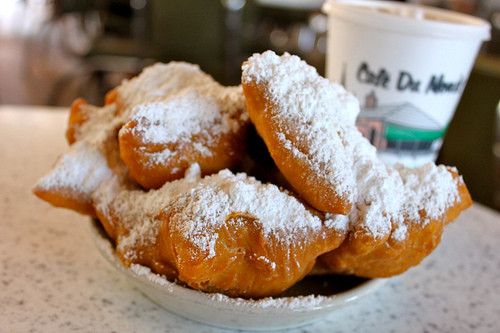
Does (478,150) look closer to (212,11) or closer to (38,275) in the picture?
(212,11)

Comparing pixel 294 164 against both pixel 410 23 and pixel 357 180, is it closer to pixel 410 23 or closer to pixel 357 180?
pixel 357 180

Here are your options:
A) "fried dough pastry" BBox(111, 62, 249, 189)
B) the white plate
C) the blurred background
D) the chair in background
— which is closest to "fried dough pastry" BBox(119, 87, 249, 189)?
"fried dough pastry" BBox(111, 62, 249, 189)

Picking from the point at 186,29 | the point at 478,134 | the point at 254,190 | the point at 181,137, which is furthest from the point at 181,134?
the point at 186,29

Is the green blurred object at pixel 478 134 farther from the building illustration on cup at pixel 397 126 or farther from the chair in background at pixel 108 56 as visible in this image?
the chair in background at pixel 108 56

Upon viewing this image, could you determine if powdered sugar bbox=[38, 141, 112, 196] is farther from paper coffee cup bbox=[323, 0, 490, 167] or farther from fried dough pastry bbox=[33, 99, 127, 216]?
paper coffee cup bbox=[323, 0, 490, 167]

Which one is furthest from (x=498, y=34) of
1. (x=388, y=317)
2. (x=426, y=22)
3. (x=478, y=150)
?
(x=388, y=317)

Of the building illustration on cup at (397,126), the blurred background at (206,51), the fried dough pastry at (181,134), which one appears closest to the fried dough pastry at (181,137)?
the fried dough pastry at (181,134)

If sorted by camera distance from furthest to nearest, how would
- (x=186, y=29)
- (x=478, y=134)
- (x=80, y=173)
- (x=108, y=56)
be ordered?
(x=108, y=56) → (x=186, y=29) → (x=478, y=134) → (x=80, y=173)
